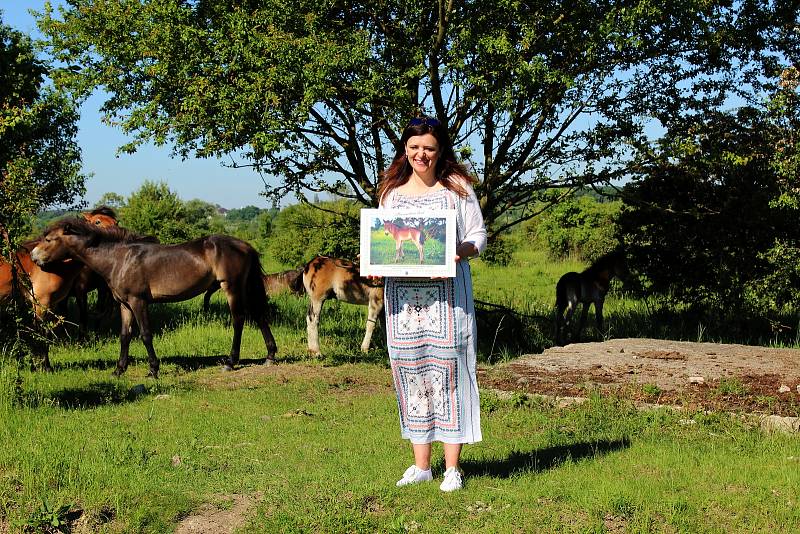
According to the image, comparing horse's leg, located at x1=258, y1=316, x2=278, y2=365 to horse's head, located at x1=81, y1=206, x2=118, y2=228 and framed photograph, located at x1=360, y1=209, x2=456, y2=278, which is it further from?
framed photograph, located at x1=360, y1=209, x2=456, y2=278

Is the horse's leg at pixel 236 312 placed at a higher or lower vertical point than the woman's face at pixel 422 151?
lower

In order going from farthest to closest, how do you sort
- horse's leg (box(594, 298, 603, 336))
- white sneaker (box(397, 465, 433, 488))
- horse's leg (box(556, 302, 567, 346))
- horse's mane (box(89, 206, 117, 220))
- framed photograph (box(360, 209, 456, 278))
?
horse's leg (box(594, 298, 603, 336)) → horse's leg (box(556, 302, 567, 346)) → horse's mane (box(89, 206, 117, 220)) → white sneaker (box(397, 465, 433, 488)) → framed photograph (box(360, 209, 456, 278))

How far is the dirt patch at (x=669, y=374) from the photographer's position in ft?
28.5

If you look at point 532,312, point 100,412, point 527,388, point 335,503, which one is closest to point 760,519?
point 335,503

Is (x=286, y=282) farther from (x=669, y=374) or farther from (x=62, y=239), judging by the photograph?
(x=669, y=374)

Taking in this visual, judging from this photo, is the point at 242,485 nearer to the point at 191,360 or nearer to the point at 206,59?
the point at 206,59

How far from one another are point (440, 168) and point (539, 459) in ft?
8.39

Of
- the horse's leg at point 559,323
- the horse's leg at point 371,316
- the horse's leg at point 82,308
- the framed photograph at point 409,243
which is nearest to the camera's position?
the framed photograph at point 409,243

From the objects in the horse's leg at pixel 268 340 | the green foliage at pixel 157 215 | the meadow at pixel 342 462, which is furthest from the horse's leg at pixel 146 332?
the green foliage at pixel 157 215

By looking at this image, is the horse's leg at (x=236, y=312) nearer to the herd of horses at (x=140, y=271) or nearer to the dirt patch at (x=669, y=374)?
the herd of horses at (x=140, y=271)

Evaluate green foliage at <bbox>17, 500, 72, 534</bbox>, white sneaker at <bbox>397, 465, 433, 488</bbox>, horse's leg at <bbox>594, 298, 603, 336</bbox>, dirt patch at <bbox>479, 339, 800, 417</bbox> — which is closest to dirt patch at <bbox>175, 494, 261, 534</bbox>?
green foliage at <bbox>17, 500, 72, 534</bbox>

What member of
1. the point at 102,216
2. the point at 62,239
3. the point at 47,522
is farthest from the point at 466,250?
the point at 102,216

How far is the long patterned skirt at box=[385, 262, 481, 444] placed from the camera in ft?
18.0

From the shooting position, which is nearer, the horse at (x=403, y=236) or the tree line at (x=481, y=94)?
the horse at (x=403, y=236)
